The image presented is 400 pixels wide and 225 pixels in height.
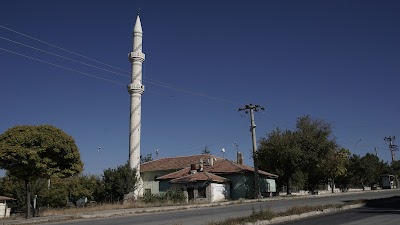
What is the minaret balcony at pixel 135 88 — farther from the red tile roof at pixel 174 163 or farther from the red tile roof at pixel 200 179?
the red tile roof at pixel 174 163

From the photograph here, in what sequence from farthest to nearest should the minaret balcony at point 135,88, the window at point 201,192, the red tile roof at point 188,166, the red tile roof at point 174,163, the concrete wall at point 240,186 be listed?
the red tile roof at point 174,163, the minaret balcony at point 135,88, the red tile roof at point 188,166, the concrete wall at point 240,186, the window at point 201,192

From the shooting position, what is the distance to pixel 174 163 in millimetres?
59312

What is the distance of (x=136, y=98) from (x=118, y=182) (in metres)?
14.0

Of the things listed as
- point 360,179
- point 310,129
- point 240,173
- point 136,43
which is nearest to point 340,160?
point 310,129

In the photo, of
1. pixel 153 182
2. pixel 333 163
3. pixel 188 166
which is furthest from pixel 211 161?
pixel 333 163

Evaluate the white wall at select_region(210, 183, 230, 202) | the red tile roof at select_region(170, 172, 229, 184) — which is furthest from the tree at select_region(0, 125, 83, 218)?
the white wall at select_region(210, 183, 230, 202)

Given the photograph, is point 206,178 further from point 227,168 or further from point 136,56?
point 136,56

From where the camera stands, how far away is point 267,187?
52000 millimetres

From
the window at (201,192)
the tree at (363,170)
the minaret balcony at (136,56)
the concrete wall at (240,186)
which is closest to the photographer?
the window at (201,192)

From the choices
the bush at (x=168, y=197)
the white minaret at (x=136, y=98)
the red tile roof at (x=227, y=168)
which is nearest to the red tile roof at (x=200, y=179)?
the red tile roof at (x=227, y=168)

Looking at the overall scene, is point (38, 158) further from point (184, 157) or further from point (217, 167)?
point (184, 157)

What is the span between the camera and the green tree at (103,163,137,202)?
39.6 m

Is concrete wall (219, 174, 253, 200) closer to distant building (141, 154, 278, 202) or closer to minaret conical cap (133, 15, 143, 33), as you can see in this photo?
distant building (141, 154, 278, 202)

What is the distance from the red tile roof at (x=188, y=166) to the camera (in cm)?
4978
